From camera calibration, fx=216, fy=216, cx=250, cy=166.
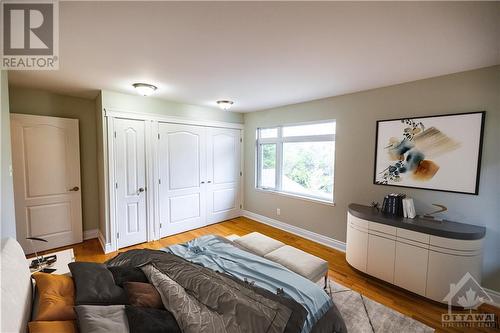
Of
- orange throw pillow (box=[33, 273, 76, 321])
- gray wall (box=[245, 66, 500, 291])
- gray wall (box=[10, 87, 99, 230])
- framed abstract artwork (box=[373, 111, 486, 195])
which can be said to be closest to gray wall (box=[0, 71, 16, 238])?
orange throw pillow (box=[33, 273, 76, 321])

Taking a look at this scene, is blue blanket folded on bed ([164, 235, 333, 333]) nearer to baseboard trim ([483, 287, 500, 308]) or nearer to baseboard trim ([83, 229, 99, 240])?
baseboard trim ([483, 287, 500, 308])

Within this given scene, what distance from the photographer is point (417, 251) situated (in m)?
2.24

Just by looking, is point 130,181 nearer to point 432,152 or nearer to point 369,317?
point 369,317

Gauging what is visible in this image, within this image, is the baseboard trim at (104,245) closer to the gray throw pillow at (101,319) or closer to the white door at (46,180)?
the white door at (46,180)

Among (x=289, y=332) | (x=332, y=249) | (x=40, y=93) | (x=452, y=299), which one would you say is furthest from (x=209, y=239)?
(x=40, y=93)

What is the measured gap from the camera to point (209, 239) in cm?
241

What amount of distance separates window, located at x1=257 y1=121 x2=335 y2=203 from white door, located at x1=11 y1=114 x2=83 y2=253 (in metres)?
3.27

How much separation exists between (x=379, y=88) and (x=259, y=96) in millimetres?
1645

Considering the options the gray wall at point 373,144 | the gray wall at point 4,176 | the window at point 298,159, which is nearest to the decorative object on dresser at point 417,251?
the gray wall at point 373,144

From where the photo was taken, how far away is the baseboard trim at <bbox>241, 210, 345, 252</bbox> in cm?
338

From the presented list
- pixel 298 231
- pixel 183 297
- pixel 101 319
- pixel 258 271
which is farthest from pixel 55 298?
pixel 298 231

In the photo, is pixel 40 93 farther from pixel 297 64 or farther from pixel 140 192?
pixel 297 64

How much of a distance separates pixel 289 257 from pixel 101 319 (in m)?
1.65

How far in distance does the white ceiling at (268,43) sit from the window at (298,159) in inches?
41.5
